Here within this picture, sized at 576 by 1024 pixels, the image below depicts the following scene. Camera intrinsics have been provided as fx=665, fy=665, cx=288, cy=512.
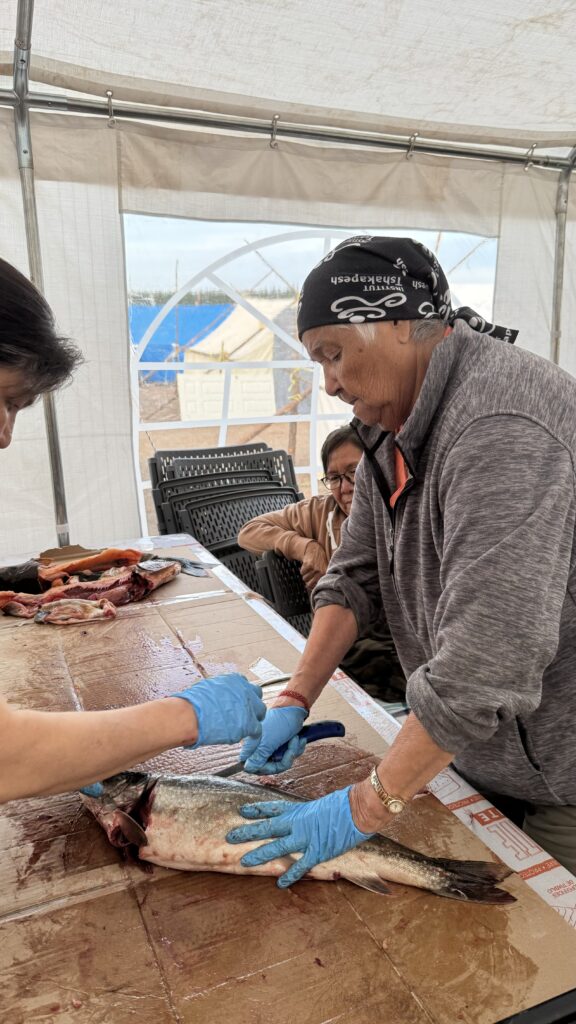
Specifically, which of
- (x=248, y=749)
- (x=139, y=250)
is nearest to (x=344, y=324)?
(x=248, y=749)

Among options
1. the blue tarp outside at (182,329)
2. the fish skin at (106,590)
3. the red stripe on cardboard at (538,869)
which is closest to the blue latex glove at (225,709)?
the red stripe on cardboard at (538,869)

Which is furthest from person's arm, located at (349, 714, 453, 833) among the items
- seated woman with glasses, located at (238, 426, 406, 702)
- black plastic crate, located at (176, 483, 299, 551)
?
black plastic crate, located at (176, 483, 299, 551)

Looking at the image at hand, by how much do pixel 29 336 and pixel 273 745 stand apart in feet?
3.51

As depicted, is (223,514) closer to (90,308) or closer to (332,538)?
(332,538)

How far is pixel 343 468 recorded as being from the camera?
9.80 feet

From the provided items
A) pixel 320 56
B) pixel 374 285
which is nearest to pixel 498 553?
pixel 374 285

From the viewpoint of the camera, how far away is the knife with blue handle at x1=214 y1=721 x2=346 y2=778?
1.64 m

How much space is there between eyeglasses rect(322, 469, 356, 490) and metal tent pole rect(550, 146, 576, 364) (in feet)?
11.9

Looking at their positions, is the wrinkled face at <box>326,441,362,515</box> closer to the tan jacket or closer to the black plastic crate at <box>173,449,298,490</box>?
the tan jacket

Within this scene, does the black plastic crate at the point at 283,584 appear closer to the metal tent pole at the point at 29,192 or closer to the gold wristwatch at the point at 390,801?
the metal tent pole at the point at 29,192

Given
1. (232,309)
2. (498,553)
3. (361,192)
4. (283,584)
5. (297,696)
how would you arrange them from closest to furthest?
1. (498,553)
2. (297,696)
3. (283,584)
4. (361,192)
5. (232,309)

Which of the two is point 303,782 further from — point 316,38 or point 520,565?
point 316,38

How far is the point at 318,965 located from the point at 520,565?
29.5 inches

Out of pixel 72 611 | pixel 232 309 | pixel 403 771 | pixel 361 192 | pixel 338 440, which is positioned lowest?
pixel 72 611
